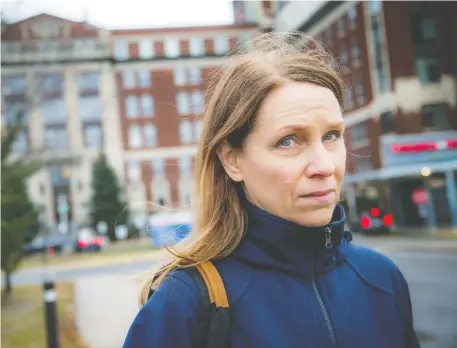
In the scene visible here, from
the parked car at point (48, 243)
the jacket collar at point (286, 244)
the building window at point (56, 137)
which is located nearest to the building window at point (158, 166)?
the building window at point (56, 137)

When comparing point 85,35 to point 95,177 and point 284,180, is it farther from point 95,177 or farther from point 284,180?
point 284,180

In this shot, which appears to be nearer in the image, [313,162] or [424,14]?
[313,162]

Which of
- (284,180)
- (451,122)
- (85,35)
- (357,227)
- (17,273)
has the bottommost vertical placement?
(17,273)

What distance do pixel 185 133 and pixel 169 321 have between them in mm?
2155

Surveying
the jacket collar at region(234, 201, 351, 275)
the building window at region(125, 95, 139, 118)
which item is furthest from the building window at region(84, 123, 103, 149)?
the jacket collar at region(234, 201, 351, 275)

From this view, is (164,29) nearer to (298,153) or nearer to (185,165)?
(185,165)

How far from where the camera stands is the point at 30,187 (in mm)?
3104

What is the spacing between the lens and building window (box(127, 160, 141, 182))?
9.87 ft

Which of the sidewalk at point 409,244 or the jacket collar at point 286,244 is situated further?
the sidewalk at point 409,244

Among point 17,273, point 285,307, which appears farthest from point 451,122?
point 17,273

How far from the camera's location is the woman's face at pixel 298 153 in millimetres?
718

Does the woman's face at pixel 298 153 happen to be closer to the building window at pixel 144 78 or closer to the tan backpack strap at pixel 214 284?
the tan backpack strap at pixel 214 284

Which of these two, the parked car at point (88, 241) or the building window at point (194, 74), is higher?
the building window at point (194, 74)

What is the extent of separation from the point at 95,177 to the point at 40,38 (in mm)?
983
